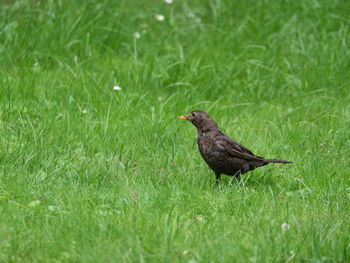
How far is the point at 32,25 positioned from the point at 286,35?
3350 mm

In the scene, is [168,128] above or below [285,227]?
above

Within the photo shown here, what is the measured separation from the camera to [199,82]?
6.66 meters

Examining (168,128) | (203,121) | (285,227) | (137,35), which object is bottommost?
(285,227)

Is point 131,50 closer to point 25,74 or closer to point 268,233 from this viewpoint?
point 25,74

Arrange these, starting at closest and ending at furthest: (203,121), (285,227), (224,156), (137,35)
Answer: (285,227) < (224,156) < (203,121) < (137,35)

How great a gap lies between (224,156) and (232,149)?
0.10 metres

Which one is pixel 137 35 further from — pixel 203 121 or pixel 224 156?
pixel 224 156

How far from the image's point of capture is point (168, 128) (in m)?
5.55

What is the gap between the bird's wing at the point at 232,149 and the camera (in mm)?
4867

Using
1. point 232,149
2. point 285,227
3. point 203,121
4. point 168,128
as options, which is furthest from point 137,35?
point 285,227

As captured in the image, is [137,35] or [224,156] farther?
[137,35]

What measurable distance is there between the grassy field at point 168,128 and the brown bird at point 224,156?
138 millimetres

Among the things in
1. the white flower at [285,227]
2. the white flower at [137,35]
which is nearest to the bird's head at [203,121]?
the white flower at [285,227]

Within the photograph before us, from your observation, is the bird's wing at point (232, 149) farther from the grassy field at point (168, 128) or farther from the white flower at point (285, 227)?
the white flower at point (285, 227)
